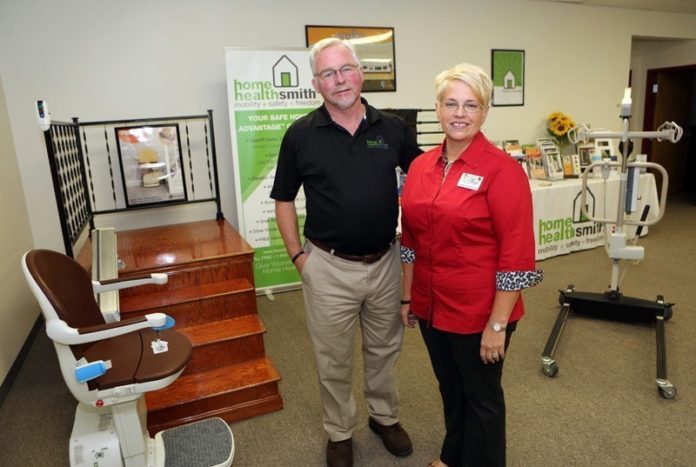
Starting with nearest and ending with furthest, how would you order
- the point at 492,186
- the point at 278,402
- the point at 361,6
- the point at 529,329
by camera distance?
the point at 492,186 → the point at 278,402 → the point at 529,329 → the point at 361,6

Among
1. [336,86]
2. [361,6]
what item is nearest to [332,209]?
[336,86]

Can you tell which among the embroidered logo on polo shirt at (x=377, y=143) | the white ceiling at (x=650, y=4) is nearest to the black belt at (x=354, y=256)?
the embroidered logo on polo shirt at (x=377, y=143)

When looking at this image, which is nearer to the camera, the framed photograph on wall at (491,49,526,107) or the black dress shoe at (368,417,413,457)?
the black dress shoe at (368,417,413,457)

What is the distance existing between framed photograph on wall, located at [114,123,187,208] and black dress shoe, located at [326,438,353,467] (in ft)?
7.97

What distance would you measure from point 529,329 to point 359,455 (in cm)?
163

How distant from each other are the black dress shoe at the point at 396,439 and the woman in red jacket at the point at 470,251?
1.32 feet

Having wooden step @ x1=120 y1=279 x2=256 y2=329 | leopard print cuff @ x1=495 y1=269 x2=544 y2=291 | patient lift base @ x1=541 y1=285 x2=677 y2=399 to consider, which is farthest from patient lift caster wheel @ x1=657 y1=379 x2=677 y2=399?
wooden step @ x1=120 y1=279 x2=256 y2=329

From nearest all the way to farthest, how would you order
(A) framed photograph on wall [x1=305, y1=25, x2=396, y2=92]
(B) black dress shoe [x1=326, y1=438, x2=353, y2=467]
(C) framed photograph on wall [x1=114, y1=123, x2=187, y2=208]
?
A: (B) black dress shoe [x1=326, y1=438, x2=353, y2=467], (C) framed photograph on wall [x1=114, y1=123, x2=187, y2=208], (A) framed photograph on wall [x1=305, y1=25, x2=396, y2=92]

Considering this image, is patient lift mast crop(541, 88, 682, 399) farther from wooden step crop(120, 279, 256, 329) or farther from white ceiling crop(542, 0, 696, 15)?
white ceiling crop(542, 0, 696, 15)

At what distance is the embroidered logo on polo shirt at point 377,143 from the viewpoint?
1737 mm

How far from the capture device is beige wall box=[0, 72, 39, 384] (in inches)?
109

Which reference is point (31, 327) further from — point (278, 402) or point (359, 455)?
point (359, 455)

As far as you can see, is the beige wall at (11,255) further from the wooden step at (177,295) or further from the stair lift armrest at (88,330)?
the stair lift armrest at (88,330)

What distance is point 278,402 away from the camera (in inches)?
93.4
